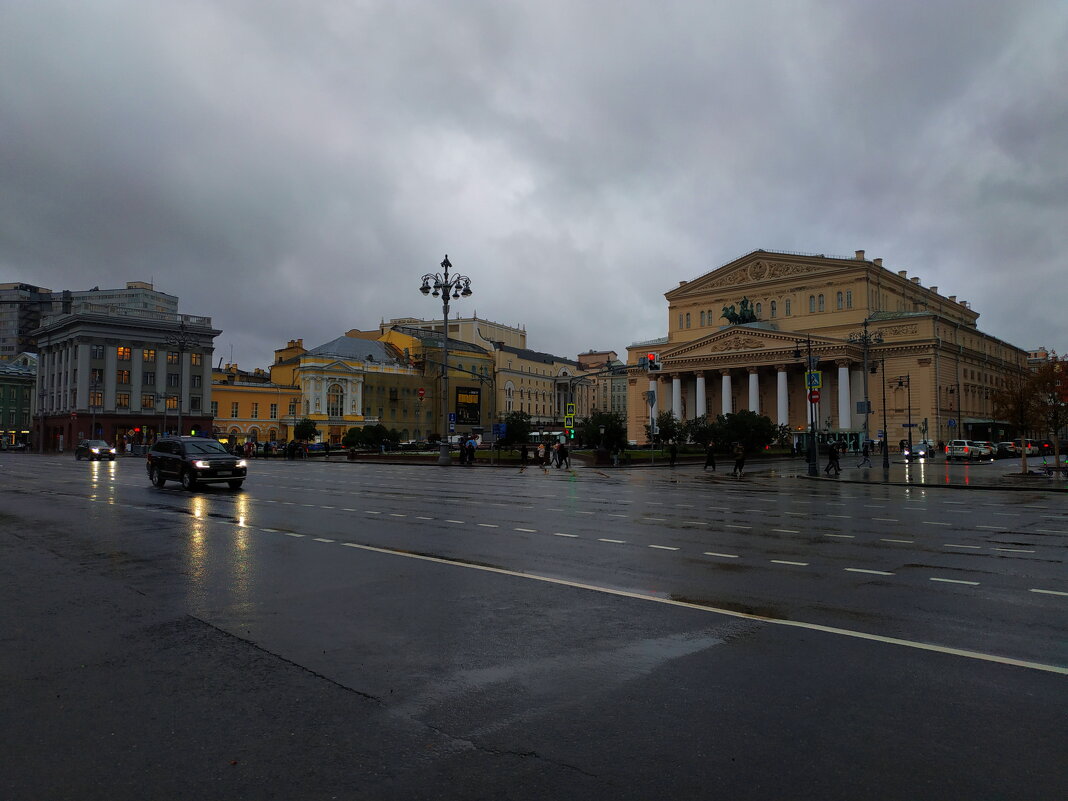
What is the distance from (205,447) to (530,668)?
2225 centimetres

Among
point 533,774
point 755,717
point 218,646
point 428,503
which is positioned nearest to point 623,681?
point 755,717

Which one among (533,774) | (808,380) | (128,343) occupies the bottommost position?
(533,774)

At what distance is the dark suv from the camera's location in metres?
23.2

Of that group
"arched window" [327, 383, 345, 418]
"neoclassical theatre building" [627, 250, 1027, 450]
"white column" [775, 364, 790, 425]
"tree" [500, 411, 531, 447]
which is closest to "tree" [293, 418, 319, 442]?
"arched window" [327, 383, 345, 418]

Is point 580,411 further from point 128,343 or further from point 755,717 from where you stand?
point 755,717

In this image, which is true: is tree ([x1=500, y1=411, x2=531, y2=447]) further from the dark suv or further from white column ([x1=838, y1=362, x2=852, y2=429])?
white column ([x1=838, y1=362, x2=852, y2=429])

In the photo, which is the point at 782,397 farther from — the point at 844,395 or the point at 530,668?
the point at 530,668

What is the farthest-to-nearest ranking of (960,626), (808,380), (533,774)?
(808,380) → (960,626) → (533,774)

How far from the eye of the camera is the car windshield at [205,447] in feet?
78.5

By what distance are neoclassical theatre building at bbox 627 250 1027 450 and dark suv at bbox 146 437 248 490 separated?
54505 mm

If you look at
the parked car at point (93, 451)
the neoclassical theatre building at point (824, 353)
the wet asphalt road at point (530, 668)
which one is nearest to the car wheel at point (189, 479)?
the wet asphalt road at point (530, 668)

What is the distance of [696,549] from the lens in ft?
37.3

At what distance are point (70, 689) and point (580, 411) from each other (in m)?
Result: 145

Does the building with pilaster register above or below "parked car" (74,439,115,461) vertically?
above
